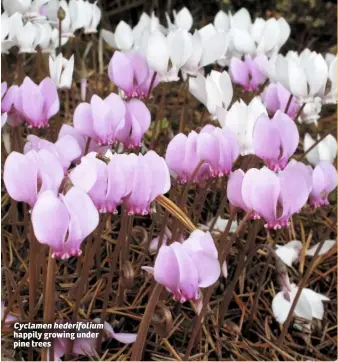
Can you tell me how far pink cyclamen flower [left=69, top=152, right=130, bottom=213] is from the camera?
96cm

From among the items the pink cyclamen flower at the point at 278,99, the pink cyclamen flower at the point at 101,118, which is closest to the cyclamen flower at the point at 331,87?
the pink cyclamen flower at the point at 278,99

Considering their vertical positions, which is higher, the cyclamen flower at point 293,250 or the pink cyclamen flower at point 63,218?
the pink cyclamen flower at point 63,218

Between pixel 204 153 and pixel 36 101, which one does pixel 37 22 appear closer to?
pixel 36 101

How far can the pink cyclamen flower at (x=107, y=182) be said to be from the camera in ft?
3.15

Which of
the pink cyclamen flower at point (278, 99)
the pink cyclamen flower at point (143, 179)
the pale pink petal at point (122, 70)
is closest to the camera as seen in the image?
the pink cyclamen flower at point (143, 179)

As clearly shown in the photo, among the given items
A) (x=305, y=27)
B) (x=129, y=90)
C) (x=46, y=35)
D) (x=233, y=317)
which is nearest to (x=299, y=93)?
(x=129, y=90)

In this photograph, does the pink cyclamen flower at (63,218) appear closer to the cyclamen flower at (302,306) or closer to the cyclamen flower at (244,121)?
the cyclamen flower at (244,121)

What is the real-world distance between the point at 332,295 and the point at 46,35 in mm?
917

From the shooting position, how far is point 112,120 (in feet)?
3.89

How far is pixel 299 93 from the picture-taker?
1.31m

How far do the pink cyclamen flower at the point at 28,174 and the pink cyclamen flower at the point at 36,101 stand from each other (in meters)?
0.33

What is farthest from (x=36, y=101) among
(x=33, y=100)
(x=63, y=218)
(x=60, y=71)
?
(x=63, y=218)

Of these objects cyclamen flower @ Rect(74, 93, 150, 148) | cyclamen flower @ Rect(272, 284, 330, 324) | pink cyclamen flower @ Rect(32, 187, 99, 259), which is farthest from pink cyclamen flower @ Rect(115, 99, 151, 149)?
cyclamen flower @ Rect(272, 284, 330, 324)

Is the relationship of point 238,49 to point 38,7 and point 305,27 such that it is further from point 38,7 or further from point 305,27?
point 305,27
